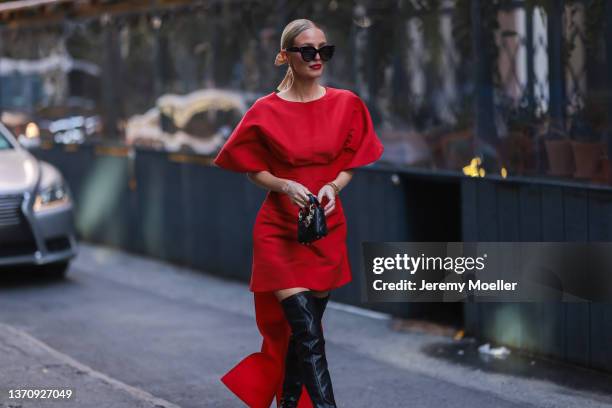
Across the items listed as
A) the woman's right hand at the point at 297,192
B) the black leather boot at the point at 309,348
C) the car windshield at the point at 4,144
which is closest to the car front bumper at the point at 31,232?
the car windshield at the point at 4,144

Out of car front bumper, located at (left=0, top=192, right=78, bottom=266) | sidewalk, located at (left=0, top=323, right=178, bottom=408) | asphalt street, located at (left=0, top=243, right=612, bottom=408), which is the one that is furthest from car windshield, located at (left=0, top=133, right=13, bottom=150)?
sidewalk, located at (left=0, top=323, right=178, bottom=408)

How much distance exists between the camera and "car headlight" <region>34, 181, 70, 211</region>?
35.8ft

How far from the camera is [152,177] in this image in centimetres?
1302

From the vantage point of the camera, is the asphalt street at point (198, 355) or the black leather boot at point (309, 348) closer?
the black leather boot at point (309, 348)

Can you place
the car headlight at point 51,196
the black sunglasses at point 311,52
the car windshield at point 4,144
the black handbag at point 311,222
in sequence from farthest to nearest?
the car windshield at point 4,144 < the car headlight at point 51,196 < the black sunglasses at point 311,52 < the black handbag at point 311,222

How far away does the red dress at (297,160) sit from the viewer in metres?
5.62

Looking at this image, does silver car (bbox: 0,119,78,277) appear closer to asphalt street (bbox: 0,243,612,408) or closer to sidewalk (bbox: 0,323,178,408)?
asphalt street (bbox: 0,243,612,408)

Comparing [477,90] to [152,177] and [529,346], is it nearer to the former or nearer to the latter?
[529,346]

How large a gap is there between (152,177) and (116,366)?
5305 millimetres

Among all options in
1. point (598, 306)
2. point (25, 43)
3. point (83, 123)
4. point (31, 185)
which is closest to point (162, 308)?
point (31, 185)

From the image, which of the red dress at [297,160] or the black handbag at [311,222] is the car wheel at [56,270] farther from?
the black handbag at [311,222]

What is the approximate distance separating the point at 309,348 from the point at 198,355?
8.75ft

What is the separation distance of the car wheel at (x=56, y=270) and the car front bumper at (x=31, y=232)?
374 mm

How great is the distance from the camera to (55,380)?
284 inches
